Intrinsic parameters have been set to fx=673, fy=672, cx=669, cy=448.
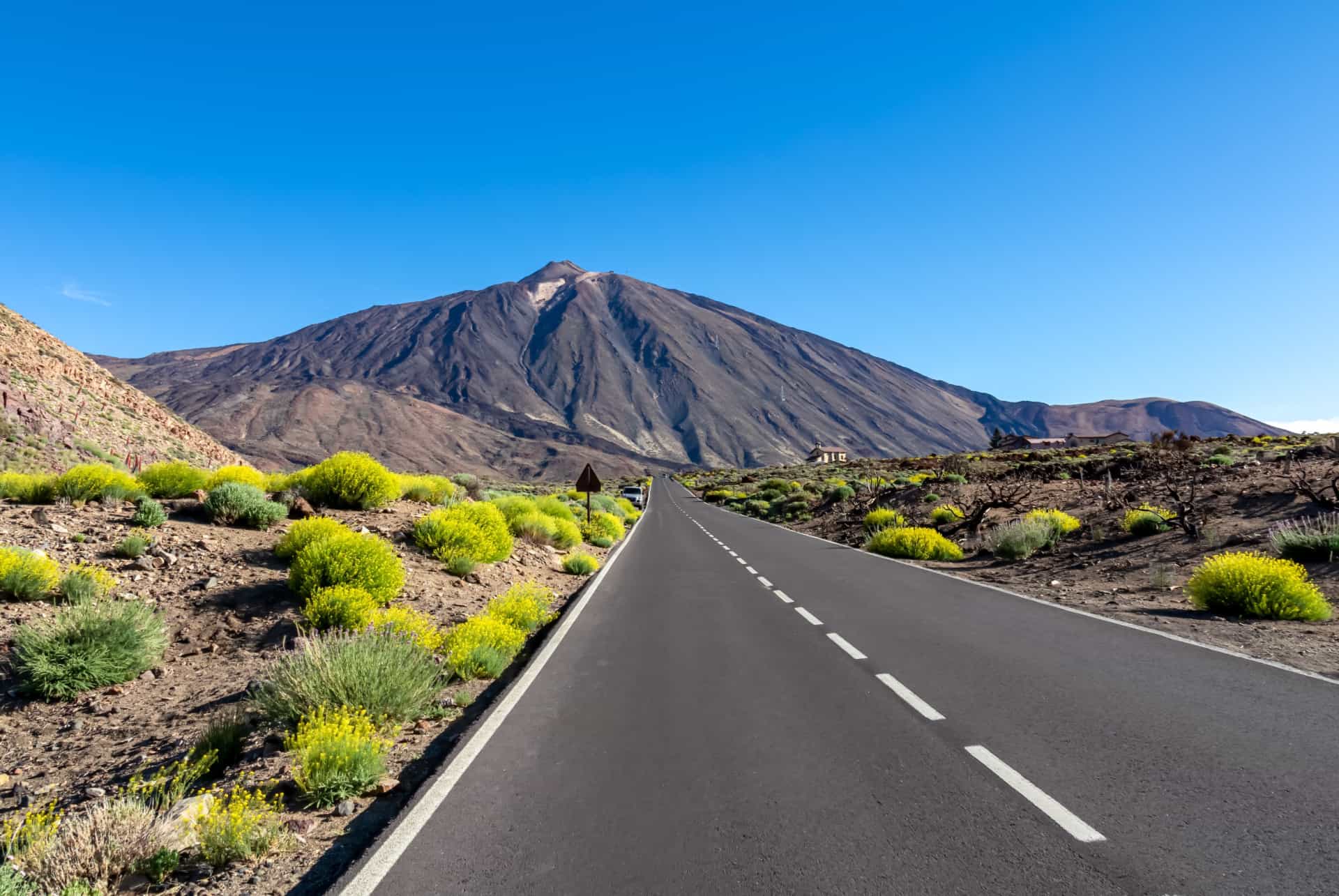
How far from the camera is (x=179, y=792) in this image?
394 cm

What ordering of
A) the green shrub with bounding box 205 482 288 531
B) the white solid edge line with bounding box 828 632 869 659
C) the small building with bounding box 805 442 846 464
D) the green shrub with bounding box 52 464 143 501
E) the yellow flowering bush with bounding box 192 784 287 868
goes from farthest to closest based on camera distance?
1. the small building with bounding box 805 442 846 464
2. the green shrub with bounding box 205 482 288 531
3. the green shrub with bounding box 52 464 143 501
4. the white solid edge line with bounding box 828 632 869 659
5. the yellow flowering bush with bounding box 192 784 287 868

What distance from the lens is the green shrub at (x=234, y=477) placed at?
1302 cm

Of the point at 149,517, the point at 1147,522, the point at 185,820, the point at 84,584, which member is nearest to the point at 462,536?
the point at 149,517

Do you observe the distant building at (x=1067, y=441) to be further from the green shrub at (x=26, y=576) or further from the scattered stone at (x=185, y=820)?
the scattered stone at (x=185, y=820)

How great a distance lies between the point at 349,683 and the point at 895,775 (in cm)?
404

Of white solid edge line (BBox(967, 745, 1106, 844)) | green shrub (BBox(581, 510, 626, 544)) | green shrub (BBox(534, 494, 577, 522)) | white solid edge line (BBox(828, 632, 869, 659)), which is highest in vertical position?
green shrub (BBox(534, 494, 577, 522))

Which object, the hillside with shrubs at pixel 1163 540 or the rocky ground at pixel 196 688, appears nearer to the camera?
the rocky ground at pixel 196 688

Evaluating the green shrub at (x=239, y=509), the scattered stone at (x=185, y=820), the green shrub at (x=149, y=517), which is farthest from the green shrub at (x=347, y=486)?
the scattered stone at (x=185, y=820)

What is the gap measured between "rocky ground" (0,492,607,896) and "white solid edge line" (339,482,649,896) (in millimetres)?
229

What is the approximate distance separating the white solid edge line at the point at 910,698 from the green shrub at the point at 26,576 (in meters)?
8.98

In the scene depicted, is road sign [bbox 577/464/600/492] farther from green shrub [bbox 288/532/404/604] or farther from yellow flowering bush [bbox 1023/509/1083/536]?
yellow flowering bush [bbox 1023/509/1083/536]

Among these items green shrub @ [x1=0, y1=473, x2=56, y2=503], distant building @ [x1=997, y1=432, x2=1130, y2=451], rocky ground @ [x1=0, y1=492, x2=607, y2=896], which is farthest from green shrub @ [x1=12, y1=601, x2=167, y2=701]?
distant building @ [x1=997, y1=432, x2=1130, y2=451]

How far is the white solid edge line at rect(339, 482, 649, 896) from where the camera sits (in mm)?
3090

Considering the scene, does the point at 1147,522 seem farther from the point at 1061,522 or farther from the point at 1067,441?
the point at 1067,441
